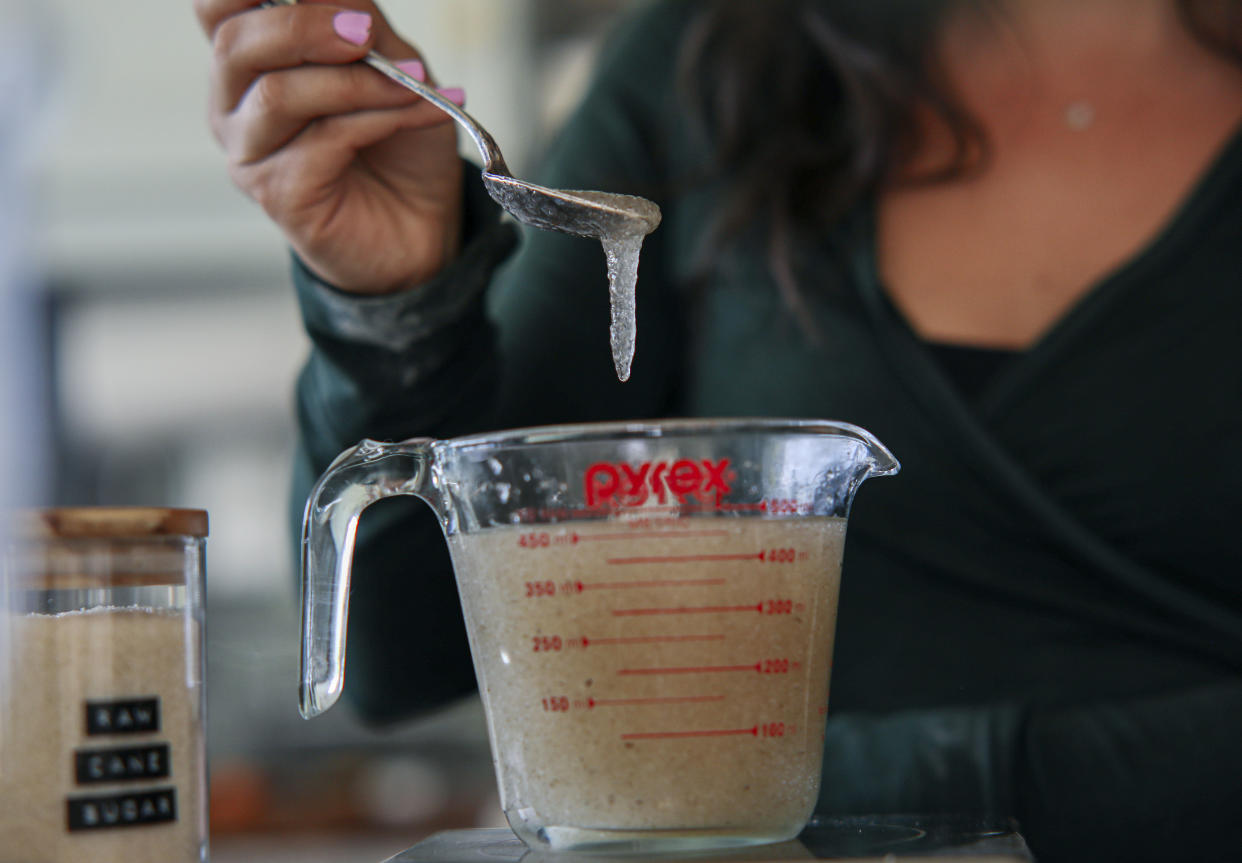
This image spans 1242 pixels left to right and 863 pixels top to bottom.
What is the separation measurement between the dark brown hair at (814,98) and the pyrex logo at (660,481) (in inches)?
20.3

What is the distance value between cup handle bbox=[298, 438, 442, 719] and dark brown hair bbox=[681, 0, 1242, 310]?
0.52m

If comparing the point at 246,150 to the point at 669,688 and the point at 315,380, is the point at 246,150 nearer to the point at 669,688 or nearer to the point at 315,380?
the point at 315,380

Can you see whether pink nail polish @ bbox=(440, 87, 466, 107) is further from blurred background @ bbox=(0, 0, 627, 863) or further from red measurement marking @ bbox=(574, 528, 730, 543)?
blurred background @ bbox=(0, 0, 627, 863)

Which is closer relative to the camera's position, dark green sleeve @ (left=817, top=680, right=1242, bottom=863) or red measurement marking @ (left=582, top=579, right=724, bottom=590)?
red measurement marking @ (left=582, top=579, right=724, bottom=590)

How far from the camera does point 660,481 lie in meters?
0.47

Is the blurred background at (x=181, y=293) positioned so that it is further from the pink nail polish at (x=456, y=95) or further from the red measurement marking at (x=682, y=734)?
the red measurement marking at (x=682, y=734)

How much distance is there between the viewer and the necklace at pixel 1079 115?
102cm

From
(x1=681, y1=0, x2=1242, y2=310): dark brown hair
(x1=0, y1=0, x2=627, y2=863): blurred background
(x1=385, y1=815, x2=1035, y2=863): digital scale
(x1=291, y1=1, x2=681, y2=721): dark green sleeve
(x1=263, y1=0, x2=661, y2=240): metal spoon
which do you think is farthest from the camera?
(x1=0, y1=0, x2=627, y2=863): blurred background

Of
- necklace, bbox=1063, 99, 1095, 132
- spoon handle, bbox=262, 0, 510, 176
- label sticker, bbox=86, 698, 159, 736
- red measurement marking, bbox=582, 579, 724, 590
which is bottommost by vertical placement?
label sticker, bbox=86, 698, 159, 736

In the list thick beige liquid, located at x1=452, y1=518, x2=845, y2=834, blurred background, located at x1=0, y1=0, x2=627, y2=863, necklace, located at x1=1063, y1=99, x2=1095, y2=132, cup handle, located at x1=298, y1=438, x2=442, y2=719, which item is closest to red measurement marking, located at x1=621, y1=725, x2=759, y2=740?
thick beige liquid, located at x1=452, y1=518, x2=845, y2=834

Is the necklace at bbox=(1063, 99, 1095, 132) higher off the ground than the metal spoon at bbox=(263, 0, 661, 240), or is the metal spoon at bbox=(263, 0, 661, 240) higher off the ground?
the necklace at bbox=(1063, 99, 1095, 132)

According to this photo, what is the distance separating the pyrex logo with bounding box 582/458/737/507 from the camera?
0.47 meters

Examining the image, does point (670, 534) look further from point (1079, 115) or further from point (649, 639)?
point (1079, 115)

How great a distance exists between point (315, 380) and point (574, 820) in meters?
0.38
